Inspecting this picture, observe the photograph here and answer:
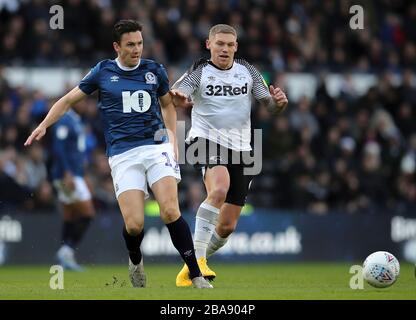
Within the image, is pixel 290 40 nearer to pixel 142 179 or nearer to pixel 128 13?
pixel 128 13

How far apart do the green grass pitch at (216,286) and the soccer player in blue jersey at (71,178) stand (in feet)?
1.98

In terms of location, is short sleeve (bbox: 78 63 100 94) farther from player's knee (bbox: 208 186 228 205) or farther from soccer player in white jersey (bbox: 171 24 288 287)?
player's knee (bbox: 208 186 228 205)

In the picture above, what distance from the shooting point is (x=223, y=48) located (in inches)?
470

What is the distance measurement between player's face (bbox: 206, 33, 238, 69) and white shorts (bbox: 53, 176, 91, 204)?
5518mm

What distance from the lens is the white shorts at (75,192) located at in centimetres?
1705

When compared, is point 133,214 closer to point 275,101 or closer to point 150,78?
point 150,78

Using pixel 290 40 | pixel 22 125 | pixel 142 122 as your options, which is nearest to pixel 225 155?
pixel 142 122

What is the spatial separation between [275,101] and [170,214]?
→ 211 centimetres

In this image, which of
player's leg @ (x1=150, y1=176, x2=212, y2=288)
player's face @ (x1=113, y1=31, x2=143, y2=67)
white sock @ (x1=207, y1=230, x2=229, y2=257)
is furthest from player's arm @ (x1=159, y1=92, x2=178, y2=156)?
white sock @ (x1=207, y1=230, x2=229, y2=257)

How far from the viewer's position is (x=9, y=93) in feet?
65.2

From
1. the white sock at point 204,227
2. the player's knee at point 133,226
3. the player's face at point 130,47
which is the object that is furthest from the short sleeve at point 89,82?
the white sock at point 204,227

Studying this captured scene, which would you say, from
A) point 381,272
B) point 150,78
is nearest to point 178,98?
point 150,78

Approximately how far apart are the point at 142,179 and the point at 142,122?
1.88ft

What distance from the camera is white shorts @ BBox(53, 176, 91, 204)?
1705 centimetres
